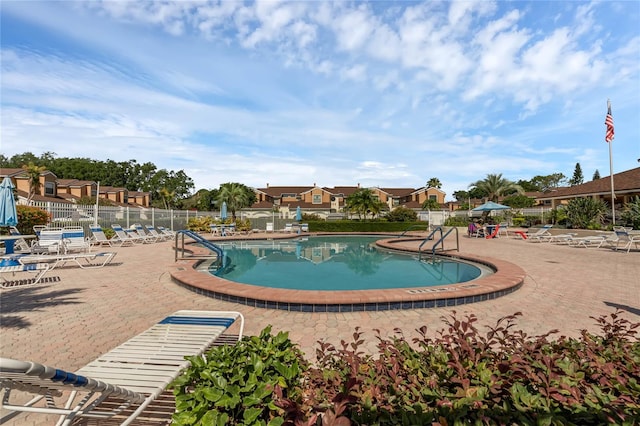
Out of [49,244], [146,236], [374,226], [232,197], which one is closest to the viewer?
[49,244]

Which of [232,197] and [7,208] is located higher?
[232,197]

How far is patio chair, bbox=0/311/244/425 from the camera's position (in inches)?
68.7

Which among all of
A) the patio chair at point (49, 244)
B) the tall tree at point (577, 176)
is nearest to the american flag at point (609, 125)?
the patio chair at point (49, 244)

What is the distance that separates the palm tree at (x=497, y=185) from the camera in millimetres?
43963

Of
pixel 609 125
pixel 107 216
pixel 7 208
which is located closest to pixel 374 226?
pixel 609 125

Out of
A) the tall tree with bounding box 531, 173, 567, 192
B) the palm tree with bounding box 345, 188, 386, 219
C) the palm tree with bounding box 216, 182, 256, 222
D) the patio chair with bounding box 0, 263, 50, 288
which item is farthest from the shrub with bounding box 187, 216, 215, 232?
the tall tree with bounding box 531, 173, 567, 192

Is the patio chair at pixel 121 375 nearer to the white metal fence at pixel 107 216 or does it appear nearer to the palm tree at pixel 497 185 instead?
the white metal fence at pixel 107 216

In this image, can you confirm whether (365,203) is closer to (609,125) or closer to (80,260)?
(609,125)

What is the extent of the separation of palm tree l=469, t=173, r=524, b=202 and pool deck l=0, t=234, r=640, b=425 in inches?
1544

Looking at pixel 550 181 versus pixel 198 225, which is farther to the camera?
pixel 550 181

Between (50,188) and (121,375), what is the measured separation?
5395cm

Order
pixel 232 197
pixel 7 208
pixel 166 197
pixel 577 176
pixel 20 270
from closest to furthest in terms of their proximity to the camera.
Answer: pixel 20 270 < pixel 7 208 < pixel 232 197 < pixel 166 197 < pixel 577 176

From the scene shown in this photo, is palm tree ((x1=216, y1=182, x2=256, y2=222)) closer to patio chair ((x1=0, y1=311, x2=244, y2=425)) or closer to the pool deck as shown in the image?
the pool deck

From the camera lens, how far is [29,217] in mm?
14273
